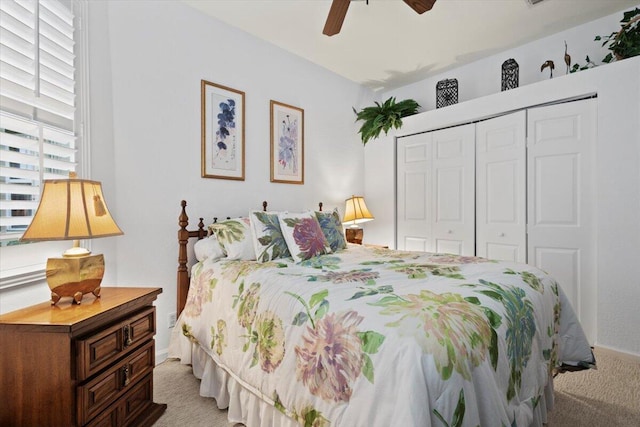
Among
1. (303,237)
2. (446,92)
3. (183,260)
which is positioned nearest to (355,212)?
(303,237)

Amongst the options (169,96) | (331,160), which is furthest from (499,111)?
(169,96)

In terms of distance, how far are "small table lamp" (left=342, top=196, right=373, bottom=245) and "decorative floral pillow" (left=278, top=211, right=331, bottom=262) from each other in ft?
4.22

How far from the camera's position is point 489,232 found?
10.9 ft

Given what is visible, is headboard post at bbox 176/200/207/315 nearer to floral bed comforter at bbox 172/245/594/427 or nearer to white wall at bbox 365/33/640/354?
floral bed comforter at bbox 172/245/594/427

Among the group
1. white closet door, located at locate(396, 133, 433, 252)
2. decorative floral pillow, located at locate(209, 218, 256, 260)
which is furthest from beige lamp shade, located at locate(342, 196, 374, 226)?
decorative floral pillow, located at locate(209, 218, 256, 260)

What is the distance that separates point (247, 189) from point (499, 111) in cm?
258

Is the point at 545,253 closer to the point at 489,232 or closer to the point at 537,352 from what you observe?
the point at 489,232

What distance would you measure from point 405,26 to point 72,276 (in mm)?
3093

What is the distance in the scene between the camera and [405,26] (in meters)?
2.91

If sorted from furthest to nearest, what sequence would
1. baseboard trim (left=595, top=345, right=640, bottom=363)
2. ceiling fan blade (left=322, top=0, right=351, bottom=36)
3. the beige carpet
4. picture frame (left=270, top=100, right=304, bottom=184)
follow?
1. picture frame (left=270, top=100, right=304, bottom=184)
2. baseboard trim (left=595, top=345, right=640, bottom=363)
3. ceiling fan blade (left=322, top=0, right=351, bottom=36)
4. the beige carpet

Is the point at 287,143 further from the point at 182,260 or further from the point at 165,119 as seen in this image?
the point at 182,260

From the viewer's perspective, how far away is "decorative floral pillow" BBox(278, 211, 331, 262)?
2375 millimetres

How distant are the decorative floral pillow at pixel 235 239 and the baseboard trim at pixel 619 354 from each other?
2.87 meters

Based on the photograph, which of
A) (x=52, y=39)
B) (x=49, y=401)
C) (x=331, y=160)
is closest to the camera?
(x=49, y=401)
